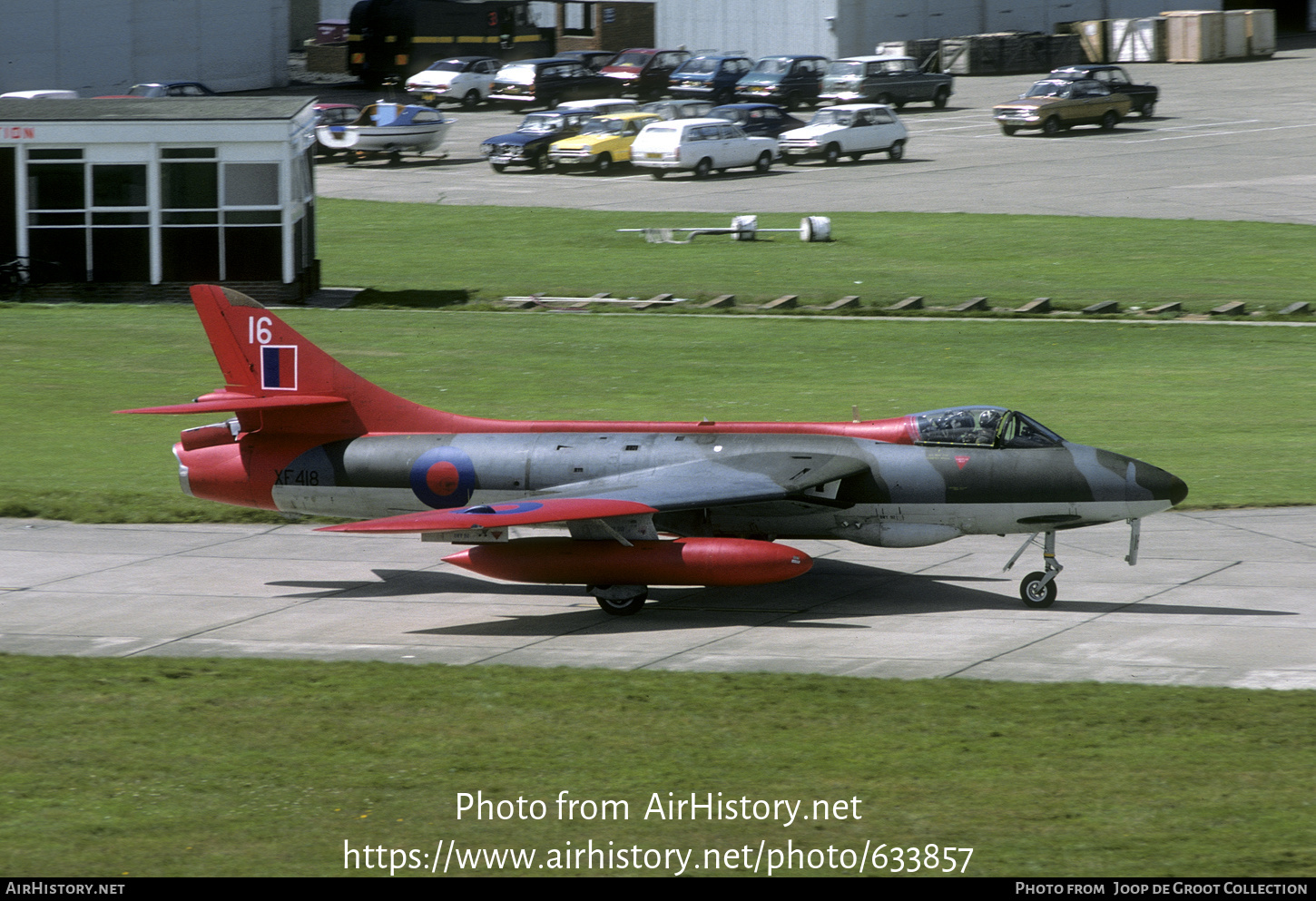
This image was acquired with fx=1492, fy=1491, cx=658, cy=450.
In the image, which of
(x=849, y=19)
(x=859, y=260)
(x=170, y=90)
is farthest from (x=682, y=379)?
(x=849, y=19)

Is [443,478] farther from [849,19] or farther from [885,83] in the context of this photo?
[849,19]

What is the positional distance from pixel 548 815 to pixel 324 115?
54.9m

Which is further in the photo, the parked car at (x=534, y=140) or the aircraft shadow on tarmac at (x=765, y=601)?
the parked car at (x=534, y=140)

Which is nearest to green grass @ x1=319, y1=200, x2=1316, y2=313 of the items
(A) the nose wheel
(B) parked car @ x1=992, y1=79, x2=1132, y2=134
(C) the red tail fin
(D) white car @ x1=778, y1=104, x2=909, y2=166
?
(D) white car @ x1=778, y1=104, x2=909, y2=166

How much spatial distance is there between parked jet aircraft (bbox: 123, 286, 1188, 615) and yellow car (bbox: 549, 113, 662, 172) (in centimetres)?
4006

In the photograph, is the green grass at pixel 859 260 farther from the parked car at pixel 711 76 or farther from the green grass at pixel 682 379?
the parked car at pixel 711 76

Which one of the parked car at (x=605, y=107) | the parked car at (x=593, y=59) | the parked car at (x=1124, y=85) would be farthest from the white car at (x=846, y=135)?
the parked car at (x=593, y=59)

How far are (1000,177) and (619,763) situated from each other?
45257 millimetres

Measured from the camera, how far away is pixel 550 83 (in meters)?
71.8

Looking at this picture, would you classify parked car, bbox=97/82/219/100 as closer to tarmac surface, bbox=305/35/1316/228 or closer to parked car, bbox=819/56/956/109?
tarmac surface, bbox=305/35/1316/228

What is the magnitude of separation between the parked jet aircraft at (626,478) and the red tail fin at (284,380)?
22mm

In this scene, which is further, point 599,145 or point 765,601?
point 599,145

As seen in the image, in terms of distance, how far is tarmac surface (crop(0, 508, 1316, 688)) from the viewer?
14469 mm

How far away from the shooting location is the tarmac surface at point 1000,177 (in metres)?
48.1
